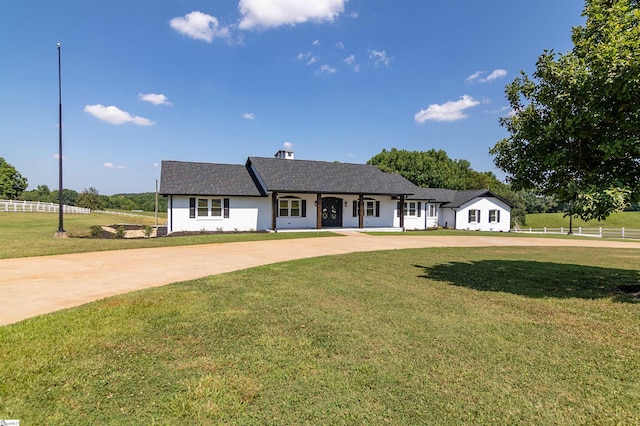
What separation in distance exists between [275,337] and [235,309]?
1.44 m

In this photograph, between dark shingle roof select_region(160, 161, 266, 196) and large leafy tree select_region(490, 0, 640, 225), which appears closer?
large leafy tree select_region(490, 0, 640, 225)

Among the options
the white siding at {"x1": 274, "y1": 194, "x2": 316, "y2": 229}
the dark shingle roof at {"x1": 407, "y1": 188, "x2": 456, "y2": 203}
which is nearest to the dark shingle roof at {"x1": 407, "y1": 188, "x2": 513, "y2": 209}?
the dark shingle roof at {"x1": 407, "y1": 188, "x2": 456, "y2": 203}

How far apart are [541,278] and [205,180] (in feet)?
72.0

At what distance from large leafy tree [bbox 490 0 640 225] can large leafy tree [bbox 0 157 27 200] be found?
8694 centimetres

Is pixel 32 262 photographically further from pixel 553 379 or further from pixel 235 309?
pixel 553 379

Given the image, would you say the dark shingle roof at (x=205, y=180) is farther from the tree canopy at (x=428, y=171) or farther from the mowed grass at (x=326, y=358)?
the tree canopy at (x=428, y=171)

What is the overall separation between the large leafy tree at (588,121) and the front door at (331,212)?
18782mm

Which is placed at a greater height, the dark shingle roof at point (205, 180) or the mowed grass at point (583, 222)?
the dark shingle roof at point (205, 180)

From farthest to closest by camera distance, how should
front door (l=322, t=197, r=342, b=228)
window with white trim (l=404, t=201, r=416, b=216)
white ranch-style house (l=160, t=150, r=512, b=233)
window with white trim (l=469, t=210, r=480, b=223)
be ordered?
window with white trim (l=469, t=210, r=480, b=223), window with white trim (l=404, t=201, r=416, b=216), front door (l=322, t=197, r=342, b=228), white ranch-style house (l=160, t=150, r=512, b=233)

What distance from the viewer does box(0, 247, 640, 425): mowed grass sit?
2912 mm

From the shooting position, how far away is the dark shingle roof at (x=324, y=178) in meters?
24.9

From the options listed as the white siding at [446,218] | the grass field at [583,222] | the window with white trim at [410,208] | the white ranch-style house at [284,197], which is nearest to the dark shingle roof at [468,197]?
the white siding at [446,218]

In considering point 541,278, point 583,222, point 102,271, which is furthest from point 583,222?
point 102,271

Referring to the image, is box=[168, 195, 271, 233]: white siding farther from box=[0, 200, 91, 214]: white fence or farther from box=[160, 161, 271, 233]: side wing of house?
box=[0, 200, 91, 214]: white fence
